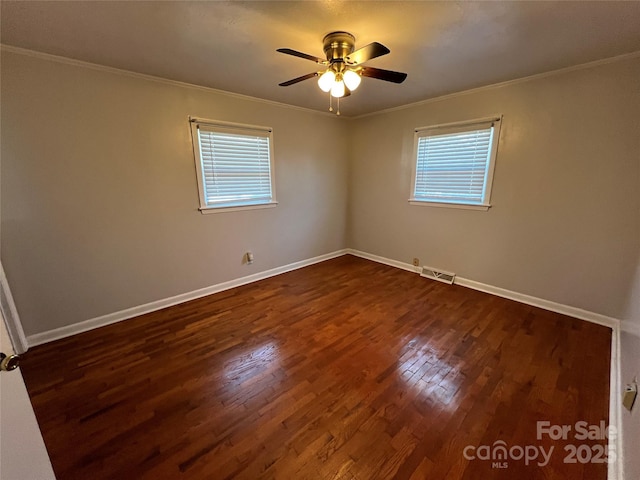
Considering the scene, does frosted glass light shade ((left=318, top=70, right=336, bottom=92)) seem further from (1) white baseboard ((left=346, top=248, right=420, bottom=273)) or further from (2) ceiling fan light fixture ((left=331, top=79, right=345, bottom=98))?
(1) white baseboard ((left=346, top=248, right=420, bottom=273))

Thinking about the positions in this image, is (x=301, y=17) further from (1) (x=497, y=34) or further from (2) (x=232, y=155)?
(2) (x=232, y=155)

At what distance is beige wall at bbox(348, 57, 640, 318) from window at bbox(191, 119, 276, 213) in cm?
202

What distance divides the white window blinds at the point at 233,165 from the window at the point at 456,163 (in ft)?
6.94

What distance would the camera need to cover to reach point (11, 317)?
6.98 feet

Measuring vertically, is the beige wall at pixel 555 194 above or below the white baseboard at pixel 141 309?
above

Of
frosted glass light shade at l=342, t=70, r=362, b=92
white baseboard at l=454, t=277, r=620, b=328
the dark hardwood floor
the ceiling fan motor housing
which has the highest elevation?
the ceiling fan motor housing

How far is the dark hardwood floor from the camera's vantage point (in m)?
1.39

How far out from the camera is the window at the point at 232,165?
9.96 feet

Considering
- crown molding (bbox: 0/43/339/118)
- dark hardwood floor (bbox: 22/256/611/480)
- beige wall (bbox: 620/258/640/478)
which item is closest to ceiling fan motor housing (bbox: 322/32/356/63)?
crown molding (bbox: 0/43/339/118)

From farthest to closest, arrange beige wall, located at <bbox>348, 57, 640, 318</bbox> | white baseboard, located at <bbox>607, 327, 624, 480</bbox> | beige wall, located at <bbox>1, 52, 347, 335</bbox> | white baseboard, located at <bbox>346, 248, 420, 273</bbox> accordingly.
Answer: white baseboard, located at <bbox>346, 248, 420, 273</bbox>
beige wall, located at <bbox>348, 57, 640, 318</bbox>
beige wall, located at <bbox>1, 52, 347, 335</bbox>
white baseboard, located at <bbox>607, 327, 624, 480</bbox>

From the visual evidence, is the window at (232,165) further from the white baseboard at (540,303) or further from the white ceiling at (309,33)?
the white baseboard at (540,303)

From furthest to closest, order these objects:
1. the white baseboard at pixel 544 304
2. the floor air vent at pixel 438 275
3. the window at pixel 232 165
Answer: the floor air vent at pixel 438 275 < the window at pixel 232 165 < the white baseboard at pixel 544 304

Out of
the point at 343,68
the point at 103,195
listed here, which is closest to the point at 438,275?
the point at 343,68

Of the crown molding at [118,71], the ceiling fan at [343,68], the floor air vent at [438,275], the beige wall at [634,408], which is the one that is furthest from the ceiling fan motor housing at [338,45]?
the floor air vent at [438,275]
